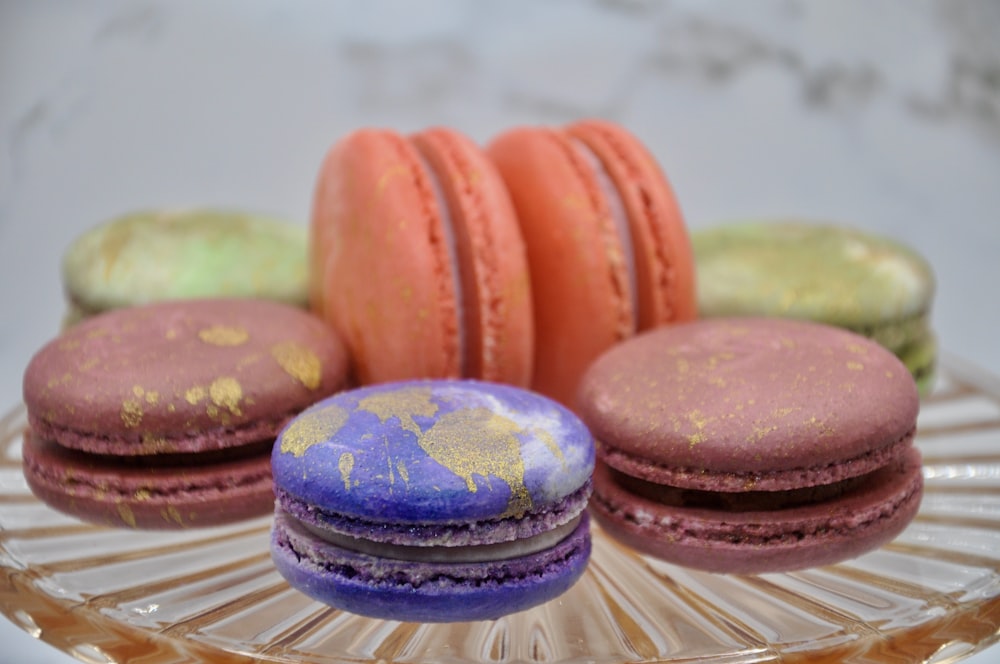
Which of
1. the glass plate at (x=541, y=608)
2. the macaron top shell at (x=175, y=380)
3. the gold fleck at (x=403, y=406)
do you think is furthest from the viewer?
the macaron top shell at (x=175, y=380)

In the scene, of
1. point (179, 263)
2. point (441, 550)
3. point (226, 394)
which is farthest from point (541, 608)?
point (179, 263)

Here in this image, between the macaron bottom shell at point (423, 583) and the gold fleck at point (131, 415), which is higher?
the gold fleck at point (131, 415)

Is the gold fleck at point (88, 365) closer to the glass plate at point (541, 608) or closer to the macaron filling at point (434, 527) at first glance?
the glass plate at point (541, 608)

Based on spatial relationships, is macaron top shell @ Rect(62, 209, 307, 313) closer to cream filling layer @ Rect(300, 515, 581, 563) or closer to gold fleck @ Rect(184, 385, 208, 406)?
gold fleck @ Rect(184, 385, 208, 406)

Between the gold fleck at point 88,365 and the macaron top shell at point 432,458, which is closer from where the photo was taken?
the macaron top shell at point 432,458

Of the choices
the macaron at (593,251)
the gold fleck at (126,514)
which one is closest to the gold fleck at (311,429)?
the gold fleck at (126,514)
